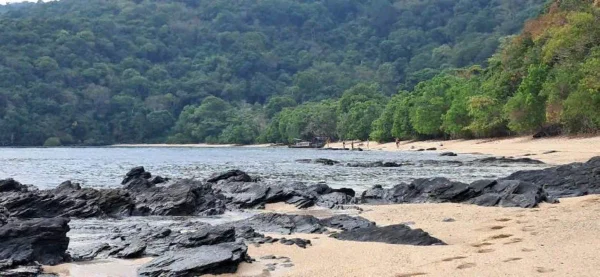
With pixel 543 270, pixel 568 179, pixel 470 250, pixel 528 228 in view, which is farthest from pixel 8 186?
pixel 568 179

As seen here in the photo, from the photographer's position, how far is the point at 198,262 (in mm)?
10422

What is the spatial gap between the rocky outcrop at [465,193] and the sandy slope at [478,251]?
195 centimetres

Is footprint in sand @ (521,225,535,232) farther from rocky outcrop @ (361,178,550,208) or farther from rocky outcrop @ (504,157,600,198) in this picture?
rocky outcrop @ (504,157,600,198)

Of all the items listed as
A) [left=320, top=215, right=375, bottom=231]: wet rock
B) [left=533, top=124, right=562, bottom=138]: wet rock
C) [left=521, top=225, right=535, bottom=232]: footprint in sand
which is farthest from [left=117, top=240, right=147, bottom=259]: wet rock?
[left=533, top=124, right=562, bottom=138]: wet rock

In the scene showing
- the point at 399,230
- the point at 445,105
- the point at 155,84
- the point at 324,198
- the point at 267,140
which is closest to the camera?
the point at 399,230

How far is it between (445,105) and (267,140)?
194ft

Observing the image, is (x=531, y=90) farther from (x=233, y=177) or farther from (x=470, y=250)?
(x=470, y=250)

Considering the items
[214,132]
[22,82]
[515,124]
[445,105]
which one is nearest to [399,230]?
[515,124]

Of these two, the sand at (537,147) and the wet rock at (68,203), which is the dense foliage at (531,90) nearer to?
the sand at (537,147)

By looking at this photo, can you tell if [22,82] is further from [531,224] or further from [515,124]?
[531,224]

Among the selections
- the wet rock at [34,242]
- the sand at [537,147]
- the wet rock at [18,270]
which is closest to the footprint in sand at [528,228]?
the wet rock at [34,242]

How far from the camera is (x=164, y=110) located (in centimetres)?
15512

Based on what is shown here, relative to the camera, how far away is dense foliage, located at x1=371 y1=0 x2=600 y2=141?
48.5 meters

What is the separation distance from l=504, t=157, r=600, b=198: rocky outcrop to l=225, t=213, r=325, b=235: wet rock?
25.8 ft
